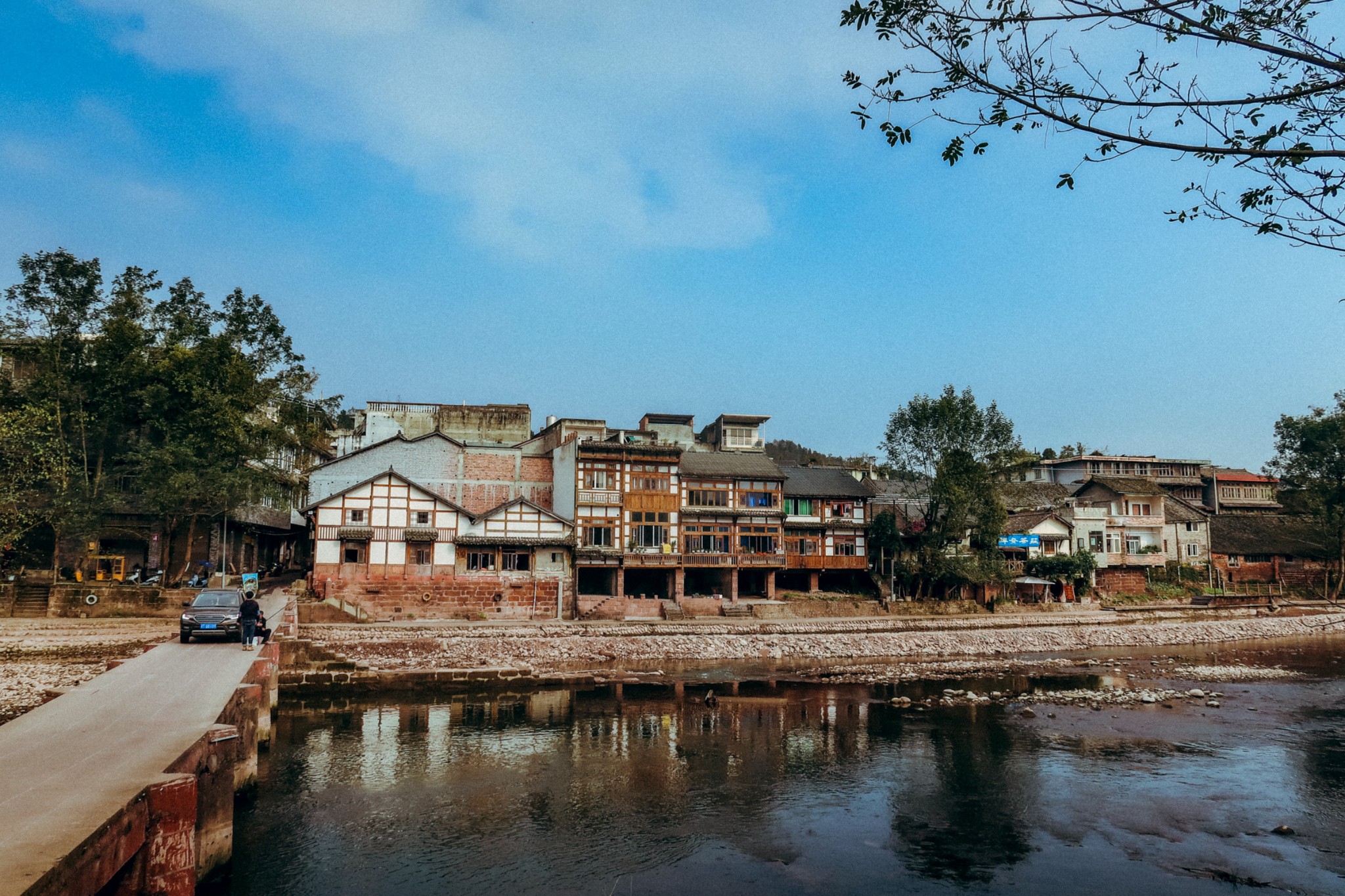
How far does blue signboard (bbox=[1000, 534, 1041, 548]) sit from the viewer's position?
56.3 meters

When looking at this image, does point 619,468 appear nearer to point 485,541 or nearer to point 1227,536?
point 485,541

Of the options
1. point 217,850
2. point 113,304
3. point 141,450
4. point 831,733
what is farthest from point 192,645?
point 113,304

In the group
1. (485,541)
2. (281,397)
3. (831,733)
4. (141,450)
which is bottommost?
(831,733)

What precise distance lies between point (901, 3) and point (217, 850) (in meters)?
15.0

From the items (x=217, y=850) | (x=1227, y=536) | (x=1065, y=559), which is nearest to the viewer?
(x=217, y=850)

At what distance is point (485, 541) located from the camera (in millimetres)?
42125

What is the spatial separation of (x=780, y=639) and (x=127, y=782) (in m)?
32.0

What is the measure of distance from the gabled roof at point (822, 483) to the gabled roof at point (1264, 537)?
33.8 m

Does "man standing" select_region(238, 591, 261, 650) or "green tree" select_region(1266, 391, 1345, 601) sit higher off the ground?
"green tree" select_region(1266, 391, 1345, 601)

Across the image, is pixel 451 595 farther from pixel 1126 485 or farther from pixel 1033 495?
pixel 1126 485

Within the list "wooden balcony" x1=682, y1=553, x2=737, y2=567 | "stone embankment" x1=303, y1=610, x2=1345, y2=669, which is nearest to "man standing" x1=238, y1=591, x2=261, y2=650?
"stone embankment" x1=303, y1=610, x2=1345, y2=669

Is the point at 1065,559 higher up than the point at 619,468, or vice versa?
the point at 619,468

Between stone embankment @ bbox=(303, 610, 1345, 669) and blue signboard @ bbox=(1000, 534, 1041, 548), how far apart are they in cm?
690

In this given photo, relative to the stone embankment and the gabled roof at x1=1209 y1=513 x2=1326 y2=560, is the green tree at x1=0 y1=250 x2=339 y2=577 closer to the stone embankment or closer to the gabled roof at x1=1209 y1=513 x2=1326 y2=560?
the stone embankment
